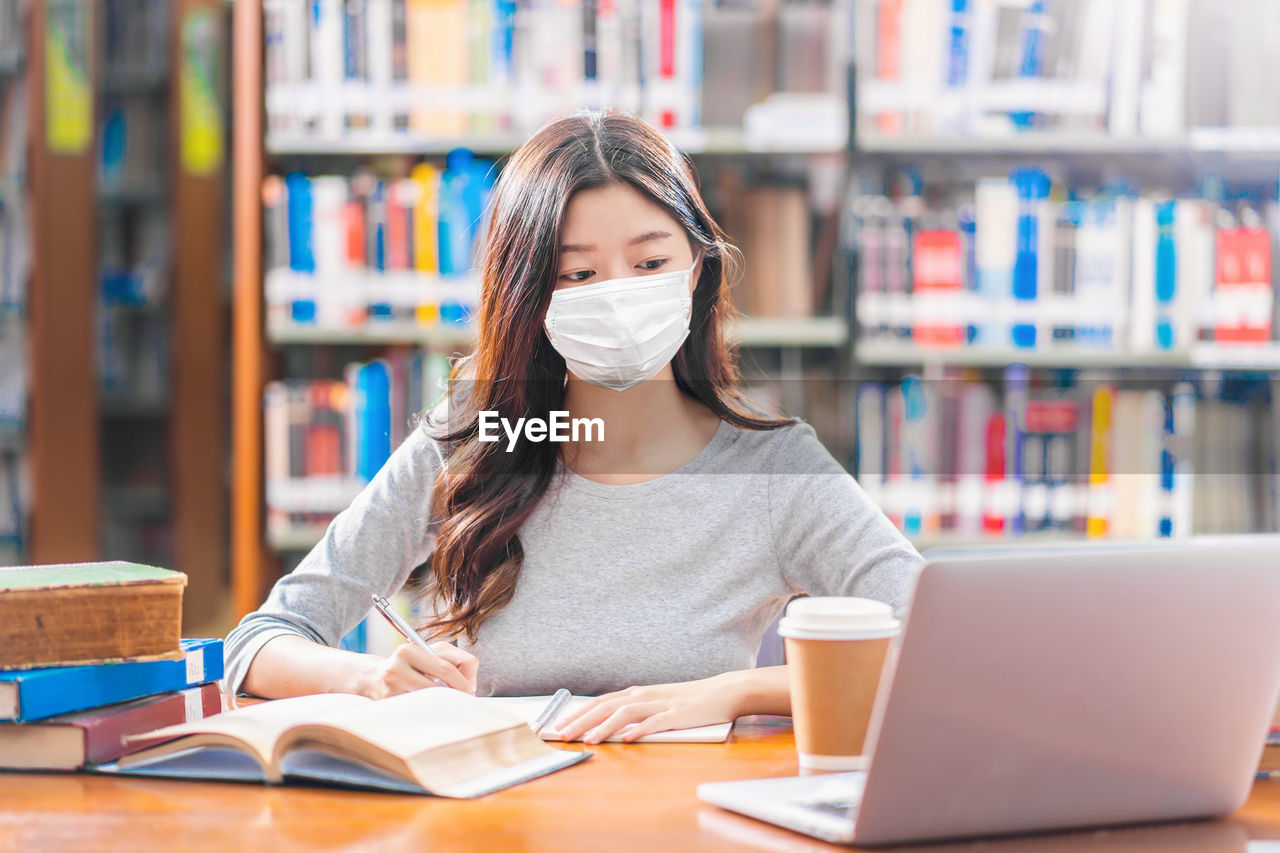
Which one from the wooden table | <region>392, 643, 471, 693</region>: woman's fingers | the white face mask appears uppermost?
the white face mask

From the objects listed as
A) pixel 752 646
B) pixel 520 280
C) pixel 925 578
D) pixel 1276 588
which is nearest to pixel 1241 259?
pixel 752 646

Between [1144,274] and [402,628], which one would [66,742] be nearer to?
[402,628]

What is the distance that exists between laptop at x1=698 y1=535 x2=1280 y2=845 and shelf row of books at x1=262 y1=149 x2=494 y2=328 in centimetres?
170

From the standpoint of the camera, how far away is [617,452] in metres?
1.25

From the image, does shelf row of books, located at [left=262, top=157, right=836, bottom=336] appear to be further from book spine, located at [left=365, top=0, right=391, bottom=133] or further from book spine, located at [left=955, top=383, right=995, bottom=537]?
book spine, located at [left=955, top=383, right=995, bottom=537]

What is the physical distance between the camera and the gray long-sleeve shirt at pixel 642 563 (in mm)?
1123

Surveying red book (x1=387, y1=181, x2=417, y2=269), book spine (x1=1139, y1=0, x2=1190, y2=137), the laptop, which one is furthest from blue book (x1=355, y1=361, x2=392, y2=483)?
the laptop

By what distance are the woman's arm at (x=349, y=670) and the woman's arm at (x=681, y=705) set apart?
11 centimetres

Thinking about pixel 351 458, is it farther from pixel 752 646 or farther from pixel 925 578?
pixel 925 578

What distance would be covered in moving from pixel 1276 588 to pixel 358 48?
6.54 ft

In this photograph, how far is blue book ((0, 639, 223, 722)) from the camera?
720mm

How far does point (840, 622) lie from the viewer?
0.71 m

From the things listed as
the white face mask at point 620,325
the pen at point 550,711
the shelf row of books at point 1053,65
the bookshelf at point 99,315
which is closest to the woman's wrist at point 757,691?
the pen at point 550,711

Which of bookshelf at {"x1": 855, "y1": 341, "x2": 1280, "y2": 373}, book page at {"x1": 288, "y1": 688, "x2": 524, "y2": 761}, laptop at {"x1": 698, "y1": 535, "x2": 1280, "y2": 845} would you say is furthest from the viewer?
bookshelf at {"x1": 855, "y1": 341, "x2": 1280, "y2": 373}
